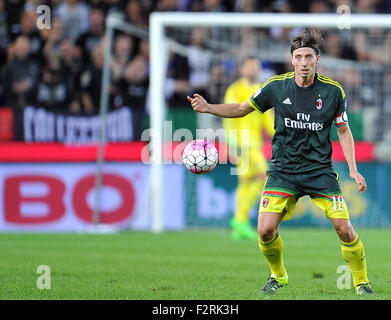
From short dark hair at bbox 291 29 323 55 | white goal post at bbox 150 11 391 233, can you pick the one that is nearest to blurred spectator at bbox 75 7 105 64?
white goal post at bbox 150 11 391 233

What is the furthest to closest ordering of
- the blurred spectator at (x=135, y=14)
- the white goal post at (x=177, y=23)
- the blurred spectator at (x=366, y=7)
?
the blurred spectator at (x=366, y=7) → the blurred spectator at (x=135, y=14) → the white goal post at (x=177, y=23)

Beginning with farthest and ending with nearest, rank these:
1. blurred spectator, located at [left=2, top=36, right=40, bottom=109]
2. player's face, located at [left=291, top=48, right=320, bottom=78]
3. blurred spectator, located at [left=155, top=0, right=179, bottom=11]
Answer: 1. blurred spectator, located at [left=155, top=0, right=179, bottom=11]
2. blurred spectator, located at [left=2, top=36, right=40, bottom=109]
3. player's face, located at [left=291, top=48, right=320, bottom=78]

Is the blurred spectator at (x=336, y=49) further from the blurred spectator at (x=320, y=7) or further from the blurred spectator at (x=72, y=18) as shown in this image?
the blurred spectator at (x=72, y=18)

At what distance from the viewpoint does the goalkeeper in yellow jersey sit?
12562mm

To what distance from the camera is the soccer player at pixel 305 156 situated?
6777 mm

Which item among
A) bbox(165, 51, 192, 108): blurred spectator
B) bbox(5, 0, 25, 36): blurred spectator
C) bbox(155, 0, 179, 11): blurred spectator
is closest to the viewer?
bbox(165, 51, 192, 108): blurred spectator

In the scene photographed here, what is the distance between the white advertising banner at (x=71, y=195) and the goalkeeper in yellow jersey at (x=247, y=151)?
2.09 meters

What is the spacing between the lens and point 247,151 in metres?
12.8

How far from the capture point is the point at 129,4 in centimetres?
1697

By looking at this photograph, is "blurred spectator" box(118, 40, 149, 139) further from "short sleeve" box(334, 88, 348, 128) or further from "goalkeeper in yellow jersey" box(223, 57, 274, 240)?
"short sleeve" box(334, 88, 348, 128)

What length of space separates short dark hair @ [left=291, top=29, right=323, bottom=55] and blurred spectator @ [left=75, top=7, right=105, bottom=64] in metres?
9.86

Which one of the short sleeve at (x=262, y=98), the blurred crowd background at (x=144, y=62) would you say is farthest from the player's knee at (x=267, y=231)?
A: the blurred crowd background at (x=144, y=62)

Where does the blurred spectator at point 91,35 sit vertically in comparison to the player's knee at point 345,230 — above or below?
above
